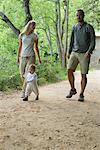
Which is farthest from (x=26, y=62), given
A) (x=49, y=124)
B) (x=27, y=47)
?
(x=49, y=124)

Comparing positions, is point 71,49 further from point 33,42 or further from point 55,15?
point 55,15

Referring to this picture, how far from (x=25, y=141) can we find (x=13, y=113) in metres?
2.47

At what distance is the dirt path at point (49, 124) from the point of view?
256 inches

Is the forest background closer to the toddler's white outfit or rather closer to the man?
the toddler's white outfit

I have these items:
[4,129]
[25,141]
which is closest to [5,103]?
[4,129]

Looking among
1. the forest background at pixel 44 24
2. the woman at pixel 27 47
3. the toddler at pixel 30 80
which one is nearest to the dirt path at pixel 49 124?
the toddler at pixel 30 80

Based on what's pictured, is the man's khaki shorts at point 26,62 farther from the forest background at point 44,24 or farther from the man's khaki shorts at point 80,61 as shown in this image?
the forest background at point 44,24

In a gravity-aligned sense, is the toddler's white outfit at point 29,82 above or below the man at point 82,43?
below

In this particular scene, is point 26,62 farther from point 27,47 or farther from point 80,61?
point 80,61

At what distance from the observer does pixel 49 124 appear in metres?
7.85

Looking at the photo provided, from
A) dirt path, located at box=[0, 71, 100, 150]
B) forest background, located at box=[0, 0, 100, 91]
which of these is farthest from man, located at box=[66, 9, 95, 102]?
forest background, located at box=[0, 0, 100, 91]

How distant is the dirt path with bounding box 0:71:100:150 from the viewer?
256 inches

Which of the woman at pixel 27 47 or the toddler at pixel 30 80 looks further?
the woman at pixel 27 47

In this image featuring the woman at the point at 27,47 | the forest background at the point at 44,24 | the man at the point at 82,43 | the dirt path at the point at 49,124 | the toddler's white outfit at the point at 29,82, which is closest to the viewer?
the dirt path at the point at 49,124
